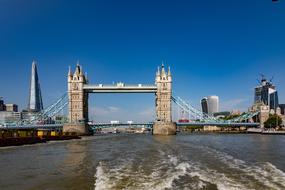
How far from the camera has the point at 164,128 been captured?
120438 mm

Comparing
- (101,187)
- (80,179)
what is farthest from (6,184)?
(101,187)

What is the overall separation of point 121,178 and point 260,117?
510 ft

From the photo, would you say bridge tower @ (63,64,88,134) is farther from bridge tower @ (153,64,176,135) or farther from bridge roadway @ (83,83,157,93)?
bridge tower @ (153,64,176,135)

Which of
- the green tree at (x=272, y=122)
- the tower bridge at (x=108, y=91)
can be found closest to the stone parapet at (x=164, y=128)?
the tower bridge at (x=108, y=91)

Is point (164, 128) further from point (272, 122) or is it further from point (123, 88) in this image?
point (272, 122)

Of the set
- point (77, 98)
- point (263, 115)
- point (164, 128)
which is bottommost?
point (164, 128)

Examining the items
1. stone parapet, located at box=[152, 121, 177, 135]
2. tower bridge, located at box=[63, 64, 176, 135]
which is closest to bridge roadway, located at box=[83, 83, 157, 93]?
tower bridge, located at box=[63, 64, 176, 135]

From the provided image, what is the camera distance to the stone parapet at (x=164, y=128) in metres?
120

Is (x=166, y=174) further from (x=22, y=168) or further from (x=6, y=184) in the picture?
(x=22, y=168)

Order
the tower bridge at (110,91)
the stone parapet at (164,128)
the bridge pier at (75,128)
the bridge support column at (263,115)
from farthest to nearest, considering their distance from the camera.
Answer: the bridge support column at (263,115)
the tower bridge at (110,91)
the stone parapet at (164,128)
the bridge pier at (75,128)

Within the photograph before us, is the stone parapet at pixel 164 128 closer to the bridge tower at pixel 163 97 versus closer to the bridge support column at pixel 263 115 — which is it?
the bridge tower at pixel 163 97

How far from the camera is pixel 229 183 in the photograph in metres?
16.5

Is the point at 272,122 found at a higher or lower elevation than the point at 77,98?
lower

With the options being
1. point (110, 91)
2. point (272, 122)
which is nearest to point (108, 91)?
point (110, 91)
